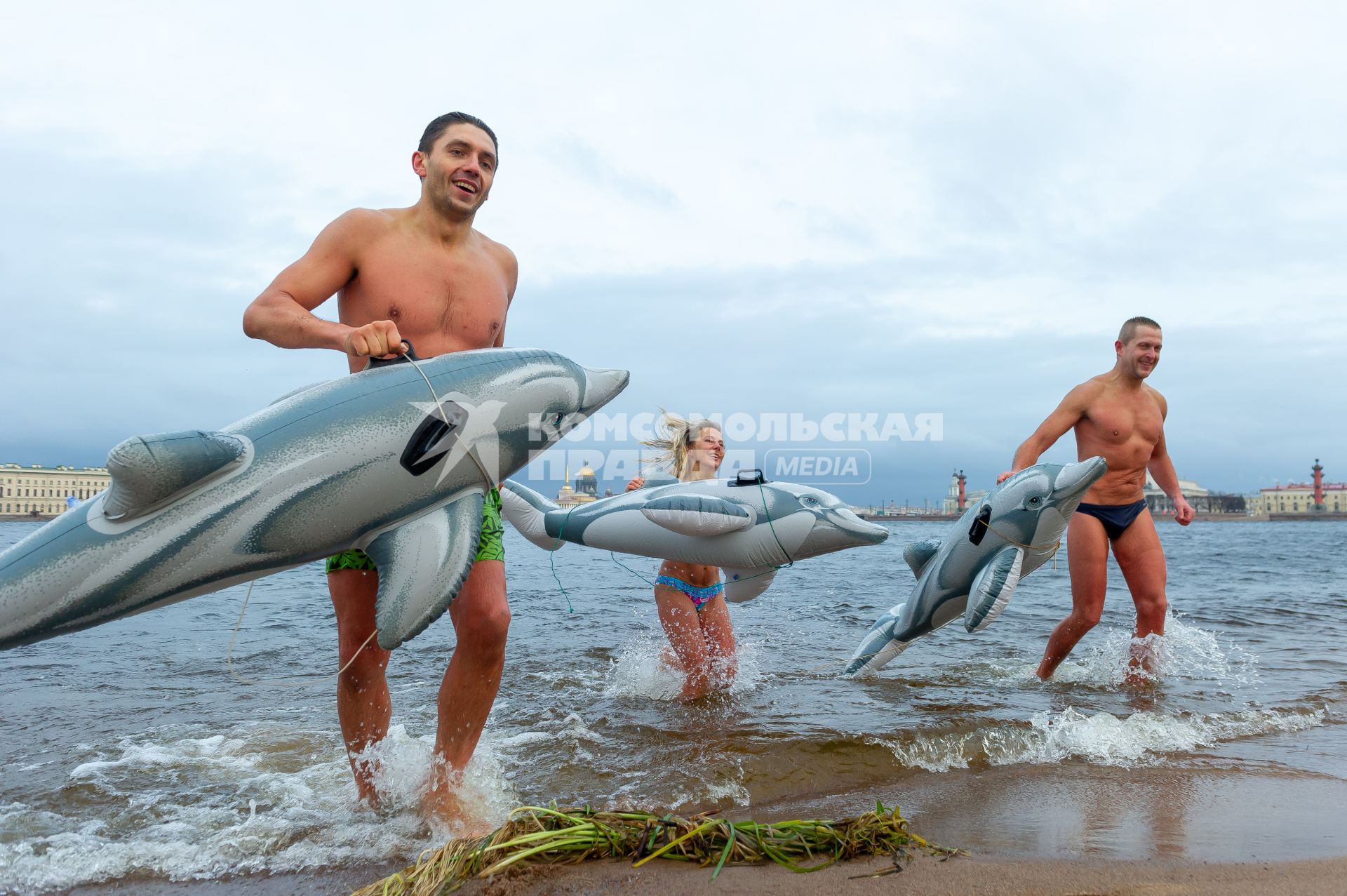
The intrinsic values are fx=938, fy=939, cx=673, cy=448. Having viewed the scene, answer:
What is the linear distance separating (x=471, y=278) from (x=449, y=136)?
541 millimetres

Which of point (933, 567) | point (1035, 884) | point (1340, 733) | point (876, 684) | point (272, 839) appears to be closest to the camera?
point (1035, 884)

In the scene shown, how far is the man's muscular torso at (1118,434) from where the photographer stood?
6414 millimetres

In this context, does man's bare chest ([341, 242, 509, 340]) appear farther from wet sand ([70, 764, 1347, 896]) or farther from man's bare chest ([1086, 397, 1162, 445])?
man's bare chest ([1086, 397, 1162, 445])

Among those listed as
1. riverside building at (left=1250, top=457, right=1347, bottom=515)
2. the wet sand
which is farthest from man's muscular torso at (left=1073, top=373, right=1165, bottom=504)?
riverside building at (left=1250, top=457, right=1347, bottom=515)

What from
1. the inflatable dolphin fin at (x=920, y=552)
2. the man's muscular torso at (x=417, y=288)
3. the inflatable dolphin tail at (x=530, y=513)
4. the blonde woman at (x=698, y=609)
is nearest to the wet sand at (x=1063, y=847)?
the inflatable dolphin fin at (x=920, y=552)

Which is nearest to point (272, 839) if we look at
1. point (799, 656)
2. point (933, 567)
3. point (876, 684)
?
point (933, 567)

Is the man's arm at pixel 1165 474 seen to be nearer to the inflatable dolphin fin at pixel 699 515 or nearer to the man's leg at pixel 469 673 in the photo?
the inflatable dolphin fin at pixel 699 515

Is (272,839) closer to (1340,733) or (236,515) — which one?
(236,515)

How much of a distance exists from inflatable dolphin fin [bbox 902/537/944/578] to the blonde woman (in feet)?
4.09

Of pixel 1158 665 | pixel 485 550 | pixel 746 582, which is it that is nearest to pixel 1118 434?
pixel 1158 665

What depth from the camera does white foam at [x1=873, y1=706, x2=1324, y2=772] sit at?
4559 mm

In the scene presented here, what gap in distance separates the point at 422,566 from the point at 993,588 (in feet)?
10.5

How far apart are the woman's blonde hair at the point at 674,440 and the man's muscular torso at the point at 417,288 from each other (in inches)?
119

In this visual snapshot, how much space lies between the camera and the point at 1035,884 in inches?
111
